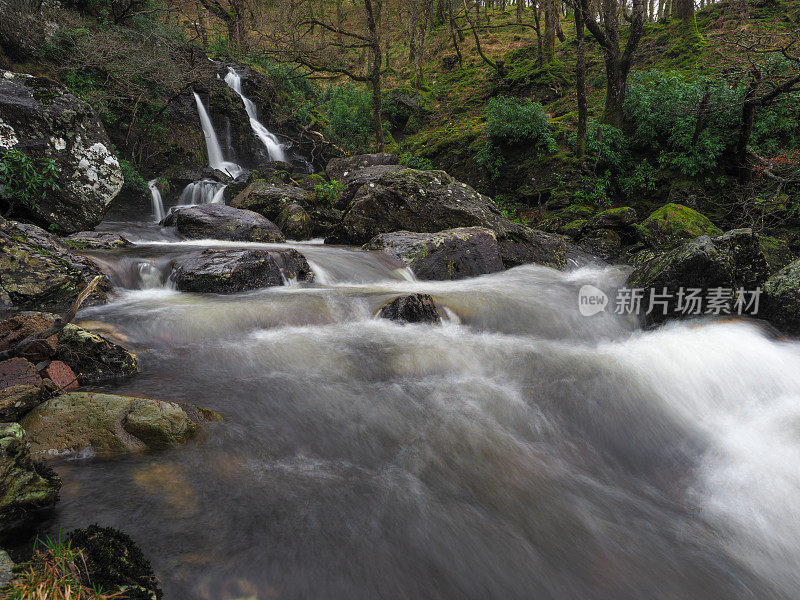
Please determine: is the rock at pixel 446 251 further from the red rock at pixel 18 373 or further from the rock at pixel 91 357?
the red rock at pixel 18 373

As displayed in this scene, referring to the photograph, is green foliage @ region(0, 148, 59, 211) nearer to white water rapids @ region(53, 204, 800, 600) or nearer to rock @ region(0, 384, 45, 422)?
white water rapids @ region(53, 204, 800, 600)

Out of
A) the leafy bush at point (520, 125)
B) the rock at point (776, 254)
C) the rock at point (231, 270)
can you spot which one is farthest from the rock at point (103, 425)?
the leafy bush at point (520, 125)

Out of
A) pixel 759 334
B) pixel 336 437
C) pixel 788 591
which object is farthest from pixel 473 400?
pixel 759 334

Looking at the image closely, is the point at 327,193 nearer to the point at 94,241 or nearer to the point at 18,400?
the point at 94,241

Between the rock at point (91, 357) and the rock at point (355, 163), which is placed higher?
the rock at point (355, 163)

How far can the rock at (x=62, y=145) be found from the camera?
6.14m

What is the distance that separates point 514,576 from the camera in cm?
221

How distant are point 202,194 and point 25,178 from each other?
694cm

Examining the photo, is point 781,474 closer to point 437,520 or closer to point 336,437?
point 437,520

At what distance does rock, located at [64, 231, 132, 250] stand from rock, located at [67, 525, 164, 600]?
6.17 meters

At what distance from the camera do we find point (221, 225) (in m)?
9.45

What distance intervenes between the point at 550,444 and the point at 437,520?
4.95 feet

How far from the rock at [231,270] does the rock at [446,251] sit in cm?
243

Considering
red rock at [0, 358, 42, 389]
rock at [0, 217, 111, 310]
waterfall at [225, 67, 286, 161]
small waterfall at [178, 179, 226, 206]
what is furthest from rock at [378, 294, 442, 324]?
waterfall at [225, 67, 286, 161]
